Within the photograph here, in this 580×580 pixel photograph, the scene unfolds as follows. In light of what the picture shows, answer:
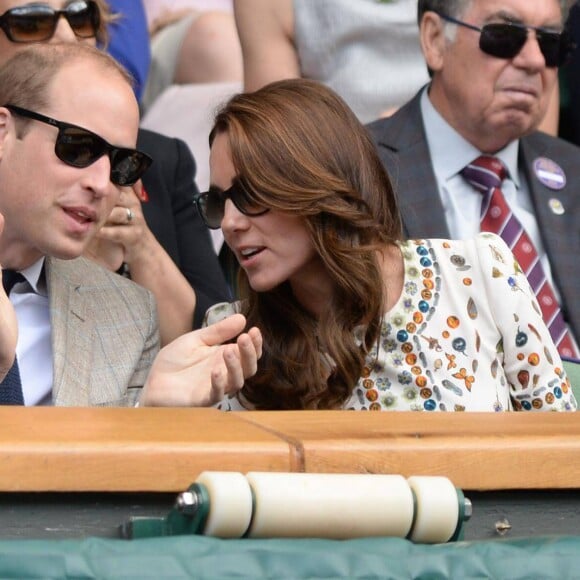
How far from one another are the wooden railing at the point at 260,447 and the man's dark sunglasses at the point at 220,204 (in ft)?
3.03

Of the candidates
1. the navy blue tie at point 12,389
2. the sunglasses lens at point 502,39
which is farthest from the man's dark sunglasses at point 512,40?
the navy blue tie at point 12,389

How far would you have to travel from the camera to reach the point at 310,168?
109 inches

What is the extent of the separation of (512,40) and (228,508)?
2.58 metres

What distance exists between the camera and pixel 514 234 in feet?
12.0

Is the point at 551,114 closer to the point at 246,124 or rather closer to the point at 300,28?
the point at 300,28

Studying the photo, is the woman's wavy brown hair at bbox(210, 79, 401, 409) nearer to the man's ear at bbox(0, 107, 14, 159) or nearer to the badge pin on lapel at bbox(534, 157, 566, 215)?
the man's ear at bbox(0, 107, 14, 159)

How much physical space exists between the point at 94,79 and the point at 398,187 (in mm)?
965

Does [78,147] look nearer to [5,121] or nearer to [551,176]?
[5,121]

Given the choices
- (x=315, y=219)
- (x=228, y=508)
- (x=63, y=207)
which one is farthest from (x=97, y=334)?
(x=228, y=508)

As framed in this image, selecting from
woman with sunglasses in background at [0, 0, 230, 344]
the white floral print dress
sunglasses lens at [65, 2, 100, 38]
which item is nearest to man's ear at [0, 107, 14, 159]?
woman with sunglasses in background at [0, 0, 230, 344]

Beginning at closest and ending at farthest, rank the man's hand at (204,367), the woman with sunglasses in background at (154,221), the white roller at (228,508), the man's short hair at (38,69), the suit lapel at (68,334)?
the white roller at (228,508)
the man's hand at (204,367)
the suit lapel at (68,334)
the man's short hair at (38,69)
the woman with sunglasses in background at (154,221)

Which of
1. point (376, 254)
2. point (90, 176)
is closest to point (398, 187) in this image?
point (376, 254)

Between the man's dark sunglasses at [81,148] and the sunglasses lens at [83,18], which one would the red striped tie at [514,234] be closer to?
the sunglasses lens at [83,18]

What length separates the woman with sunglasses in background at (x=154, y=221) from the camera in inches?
127
